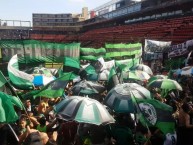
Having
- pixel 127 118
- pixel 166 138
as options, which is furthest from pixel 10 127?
pixel 166 138

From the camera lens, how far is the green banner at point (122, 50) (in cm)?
1830

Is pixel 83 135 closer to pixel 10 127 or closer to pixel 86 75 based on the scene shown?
pixel 10 127

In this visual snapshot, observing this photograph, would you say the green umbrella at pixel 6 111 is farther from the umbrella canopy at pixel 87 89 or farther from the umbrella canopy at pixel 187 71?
the umbrella canopy at pixel 187 71

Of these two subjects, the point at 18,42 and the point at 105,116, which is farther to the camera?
the point at 18,42

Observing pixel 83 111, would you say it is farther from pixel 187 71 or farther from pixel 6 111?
pixel 187 71

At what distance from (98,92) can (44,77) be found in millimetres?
1669

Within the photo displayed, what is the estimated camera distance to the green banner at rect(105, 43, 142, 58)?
18297 millimetres

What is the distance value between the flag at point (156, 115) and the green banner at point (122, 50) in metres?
12.5

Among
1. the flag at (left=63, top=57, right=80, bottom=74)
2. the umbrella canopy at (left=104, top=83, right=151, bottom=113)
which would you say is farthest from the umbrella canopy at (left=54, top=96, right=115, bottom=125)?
the flag at (left=63, top=57, right=80, bottom=74)

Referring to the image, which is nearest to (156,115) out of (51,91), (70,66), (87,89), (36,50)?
(51,91)

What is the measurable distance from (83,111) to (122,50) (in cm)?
1393

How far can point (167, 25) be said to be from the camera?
28.7 m

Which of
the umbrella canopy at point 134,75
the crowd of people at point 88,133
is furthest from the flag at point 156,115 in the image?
the umbrella canopy at point 134,75

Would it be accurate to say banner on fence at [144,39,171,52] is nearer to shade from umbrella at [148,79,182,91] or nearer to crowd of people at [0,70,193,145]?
shade from umbrella at [148,79,182,91]
